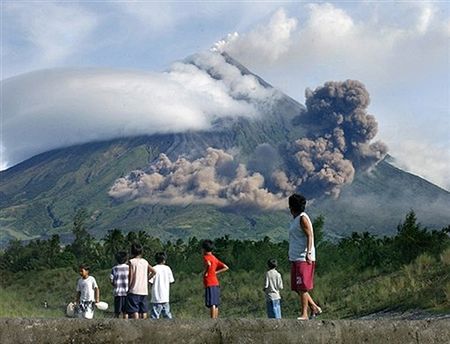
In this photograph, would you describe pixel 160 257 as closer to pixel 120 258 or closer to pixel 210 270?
pixel 120 258

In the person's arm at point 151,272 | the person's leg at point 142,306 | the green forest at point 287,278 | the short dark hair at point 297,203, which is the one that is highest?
the green forest at point 287,278

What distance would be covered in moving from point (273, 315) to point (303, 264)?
5.44 metres

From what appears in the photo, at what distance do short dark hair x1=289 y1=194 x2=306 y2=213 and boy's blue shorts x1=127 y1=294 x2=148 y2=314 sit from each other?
11.4 ft

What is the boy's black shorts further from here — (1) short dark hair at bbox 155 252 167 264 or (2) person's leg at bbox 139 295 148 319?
(1) short dark hair at bbox 155 252 167 264

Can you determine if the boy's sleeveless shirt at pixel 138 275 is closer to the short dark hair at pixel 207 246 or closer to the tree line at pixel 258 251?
the short dark hair at pixel 207 246

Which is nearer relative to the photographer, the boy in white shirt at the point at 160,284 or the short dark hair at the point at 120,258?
the short dark hair at the point at 120,258

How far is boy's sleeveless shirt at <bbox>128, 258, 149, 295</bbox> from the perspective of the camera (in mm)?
11883

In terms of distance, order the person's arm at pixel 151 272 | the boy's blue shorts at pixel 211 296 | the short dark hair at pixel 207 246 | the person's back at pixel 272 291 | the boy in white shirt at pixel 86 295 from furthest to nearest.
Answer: the person's back at pixel 272 291, the short dark hair at pixel 207 246, the boy's blue shorts at pixel 211 296, the boy in white shirt at pixel 86 295, the person's arm at pixel 151 272

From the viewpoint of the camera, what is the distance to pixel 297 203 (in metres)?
9.52

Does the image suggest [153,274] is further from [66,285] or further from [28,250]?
[28,250]

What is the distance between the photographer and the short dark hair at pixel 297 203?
31.2 feet

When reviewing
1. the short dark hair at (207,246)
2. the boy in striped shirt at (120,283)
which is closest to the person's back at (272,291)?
the short dark hair at (207,246)

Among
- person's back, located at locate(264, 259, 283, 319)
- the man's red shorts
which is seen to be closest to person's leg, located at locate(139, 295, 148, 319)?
person's back, located at locate(264, 259, 283, 319)

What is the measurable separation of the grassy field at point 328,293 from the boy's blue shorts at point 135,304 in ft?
9.06
